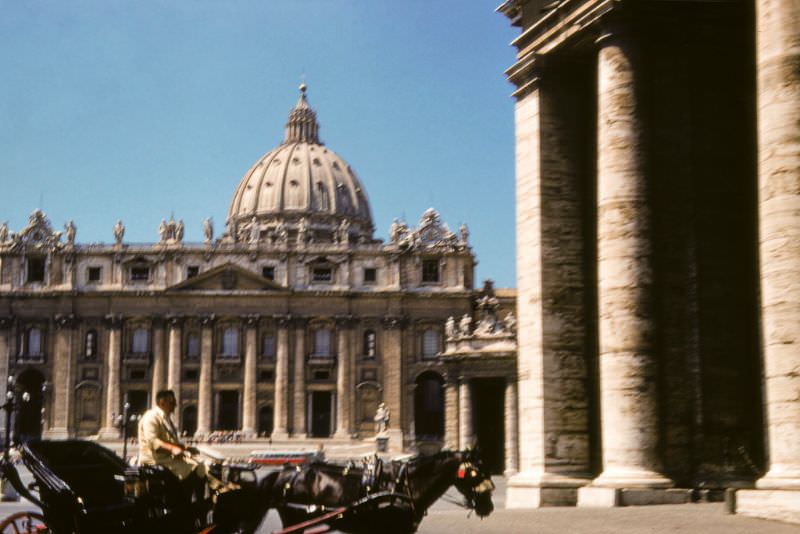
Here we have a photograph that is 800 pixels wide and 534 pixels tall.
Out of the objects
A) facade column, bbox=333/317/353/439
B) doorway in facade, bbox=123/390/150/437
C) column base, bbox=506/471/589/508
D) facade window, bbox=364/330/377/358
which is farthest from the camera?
facade window, bbox=364/330/377/358

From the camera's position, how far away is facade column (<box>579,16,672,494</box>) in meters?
13.5

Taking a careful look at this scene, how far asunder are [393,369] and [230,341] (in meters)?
11.5

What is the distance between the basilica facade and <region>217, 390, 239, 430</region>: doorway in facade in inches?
4.6

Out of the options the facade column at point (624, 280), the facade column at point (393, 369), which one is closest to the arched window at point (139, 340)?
the facade column at point (393, 369)

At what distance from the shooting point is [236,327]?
84.0m

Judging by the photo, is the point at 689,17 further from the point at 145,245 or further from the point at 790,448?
the point at 145,245

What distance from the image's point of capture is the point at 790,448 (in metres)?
11.0

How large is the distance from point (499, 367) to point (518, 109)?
1141 inches

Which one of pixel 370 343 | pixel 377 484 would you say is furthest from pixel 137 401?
pixel 377 484

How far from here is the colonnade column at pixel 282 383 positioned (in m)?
81.4

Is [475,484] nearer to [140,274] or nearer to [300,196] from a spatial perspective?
[140,274]

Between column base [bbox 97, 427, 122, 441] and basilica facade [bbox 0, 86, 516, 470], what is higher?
basilica facade [bbox 0, 86, 516, 470]

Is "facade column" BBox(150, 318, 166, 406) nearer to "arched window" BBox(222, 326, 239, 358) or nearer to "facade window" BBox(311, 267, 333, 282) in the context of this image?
"arched window" BBox(222, 326, 239, 358)

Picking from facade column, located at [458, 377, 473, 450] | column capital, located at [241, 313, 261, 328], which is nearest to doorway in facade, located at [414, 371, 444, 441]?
column capital, located at [241, 313, 261, 328]
